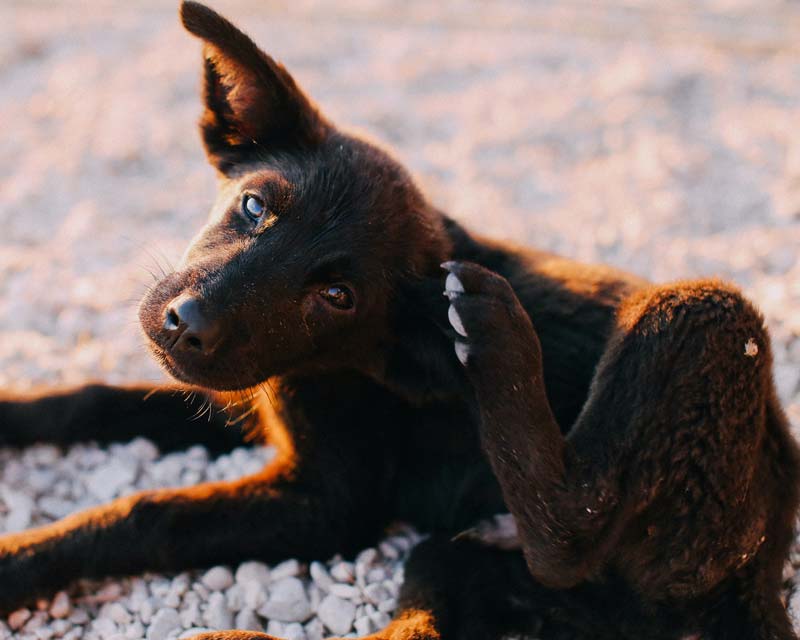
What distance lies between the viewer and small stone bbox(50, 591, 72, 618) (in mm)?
3039

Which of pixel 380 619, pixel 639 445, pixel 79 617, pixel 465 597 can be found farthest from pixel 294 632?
pixel 639 445

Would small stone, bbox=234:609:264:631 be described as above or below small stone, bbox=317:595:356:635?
below

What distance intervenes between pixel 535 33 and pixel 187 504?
5009mm

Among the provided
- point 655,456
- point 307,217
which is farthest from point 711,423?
point 307,217

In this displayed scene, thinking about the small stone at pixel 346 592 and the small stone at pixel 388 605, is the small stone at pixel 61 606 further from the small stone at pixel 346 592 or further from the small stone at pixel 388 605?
the small stone at pixel 388 605

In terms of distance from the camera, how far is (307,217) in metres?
2.92

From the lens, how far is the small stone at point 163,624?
2961 millimetres

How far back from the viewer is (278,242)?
2855mm

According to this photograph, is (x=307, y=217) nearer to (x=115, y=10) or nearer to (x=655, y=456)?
(x=655, y=456)

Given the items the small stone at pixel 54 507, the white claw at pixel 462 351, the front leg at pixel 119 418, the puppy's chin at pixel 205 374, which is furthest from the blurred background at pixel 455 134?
the white claw at pixel 462 351

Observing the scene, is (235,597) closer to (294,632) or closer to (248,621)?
(248,621)

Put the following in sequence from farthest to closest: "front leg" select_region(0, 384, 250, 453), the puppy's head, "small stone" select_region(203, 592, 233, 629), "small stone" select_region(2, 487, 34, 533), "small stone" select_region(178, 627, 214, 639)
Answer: "front leg" select_region(0, 384, 250, 453), "small stone" select_region(2, 487, 34, 533), "small stone" select_region(203, 592, 233, 629), "small stone" select_region(178, 627, 214, 639), the puppy's head

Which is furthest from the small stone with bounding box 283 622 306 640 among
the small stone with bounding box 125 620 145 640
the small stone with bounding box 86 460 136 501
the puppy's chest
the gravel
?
the small stone with bounding box 86 460 136 501

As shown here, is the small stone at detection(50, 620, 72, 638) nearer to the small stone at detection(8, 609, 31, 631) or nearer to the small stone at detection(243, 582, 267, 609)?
the small stone at detection(8, 609, 31, 631)
